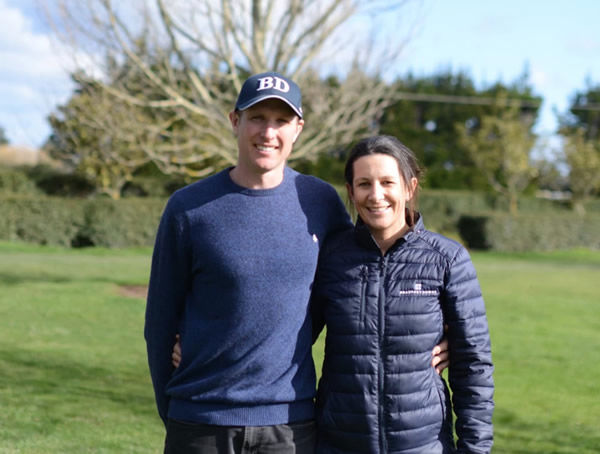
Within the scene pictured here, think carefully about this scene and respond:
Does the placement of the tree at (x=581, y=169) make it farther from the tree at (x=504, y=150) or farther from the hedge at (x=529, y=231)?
the hedge at (x=529, y=231)

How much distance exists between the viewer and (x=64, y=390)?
6246 millimetres

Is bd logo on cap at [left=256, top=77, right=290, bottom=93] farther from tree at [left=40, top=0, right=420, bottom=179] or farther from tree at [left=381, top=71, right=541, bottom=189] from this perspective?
tree at [left=381, top=71, right=541, bottom=189]

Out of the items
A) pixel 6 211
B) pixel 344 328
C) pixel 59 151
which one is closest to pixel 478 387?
pixel 344 328

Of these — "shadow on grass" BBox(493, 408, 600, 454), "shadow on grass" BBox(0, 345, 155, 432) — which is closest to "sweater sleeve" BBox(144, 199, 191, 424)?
"shadow on grass" BBox(0, 345, 155, 432)

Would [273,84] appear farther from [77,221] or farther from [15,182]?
[15,182]

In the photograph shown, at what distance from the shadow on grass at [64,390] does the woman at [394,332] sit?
11.3ft

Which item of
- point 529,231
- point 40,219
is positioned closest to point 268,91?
point 40,219

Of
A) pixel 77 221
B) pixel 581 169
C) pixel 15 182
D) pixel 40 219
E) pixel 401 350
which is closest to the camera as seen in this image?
pixel 401 350

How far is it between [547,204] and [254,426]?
111 ft

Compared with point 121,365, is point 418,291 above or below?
above

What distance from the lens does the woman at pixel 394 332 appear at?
8.08ft

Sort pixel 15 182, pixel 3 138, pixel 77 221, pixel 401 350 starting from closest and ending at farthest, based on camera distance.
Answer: pixel 401 350 → pixel 77 221 → pixel 15 182 → pixel 3 138

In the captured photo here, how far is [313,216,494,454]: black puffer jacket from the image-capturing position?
2.46m

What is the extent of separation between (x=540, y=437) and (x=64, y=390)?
13.0 ft
